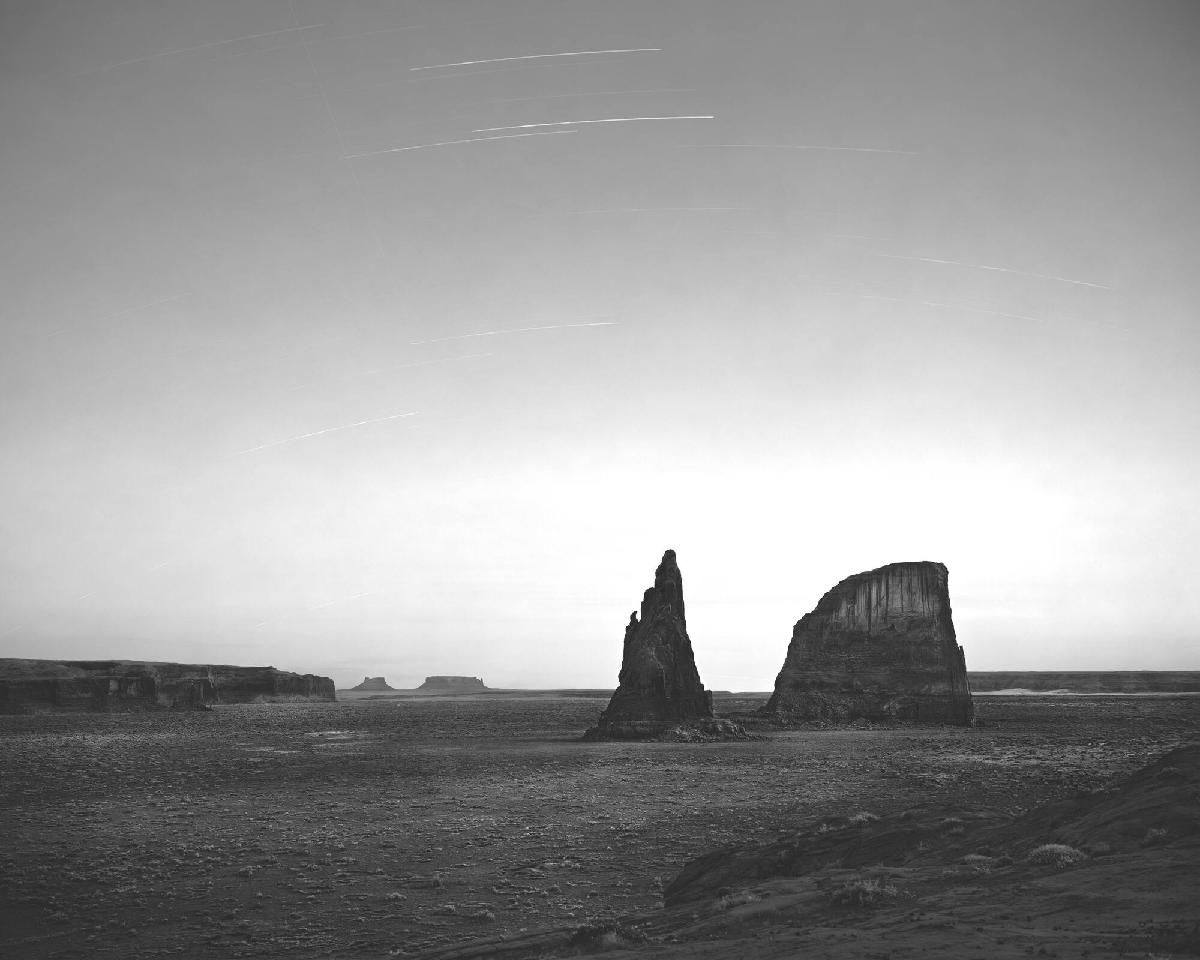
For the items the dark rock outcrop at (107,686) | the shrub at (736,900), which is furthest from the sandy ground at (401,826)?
the dark rock outcrop at (107,686)

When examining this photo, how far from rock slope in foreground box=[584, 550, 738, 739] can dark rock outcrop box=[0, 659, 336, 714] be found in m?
109

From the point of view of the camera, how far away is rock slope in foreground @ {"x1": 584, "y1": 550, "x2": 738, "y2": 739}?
204 feet

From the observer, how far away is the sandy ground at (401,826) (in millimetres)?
15016

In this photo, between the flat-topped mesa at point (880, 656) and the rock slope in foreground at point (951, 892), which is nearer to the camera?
the rock slope in foreground at point (951, 892)

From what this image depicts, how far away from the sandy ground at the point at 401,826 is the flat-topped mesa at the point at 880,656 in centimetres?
2951

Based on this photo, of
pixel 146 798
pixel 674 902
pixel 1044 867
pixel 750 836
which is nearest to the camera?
pixel 1044 867

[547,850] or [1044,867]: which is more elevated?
[1044,867]

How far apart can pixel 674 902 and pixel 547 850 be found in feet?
22.1

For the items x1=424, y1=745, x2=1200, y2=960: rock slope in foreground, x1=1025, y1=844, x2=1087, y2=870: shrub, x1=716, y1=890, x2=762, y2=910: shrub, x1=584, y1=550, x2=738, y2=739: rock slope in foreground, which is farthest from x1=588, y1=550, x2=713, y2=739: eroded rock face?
x1=1025, y1=844, x2=1087, y2=870: shrub

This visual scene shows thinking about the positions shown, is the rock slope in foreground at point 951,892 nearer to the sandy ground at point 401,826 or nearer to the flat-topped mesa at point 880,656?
the sandy ground at point 401,826

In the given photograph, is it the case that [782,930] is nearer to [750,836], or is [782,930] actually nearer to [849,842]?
[849,842]

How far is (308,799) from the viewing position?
3025cm

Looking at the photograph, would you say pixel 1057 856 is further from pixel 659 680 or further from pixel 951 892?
pixel 659 680

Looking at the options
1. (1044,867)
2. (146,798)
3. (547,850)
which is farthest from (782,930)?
(146,798)
